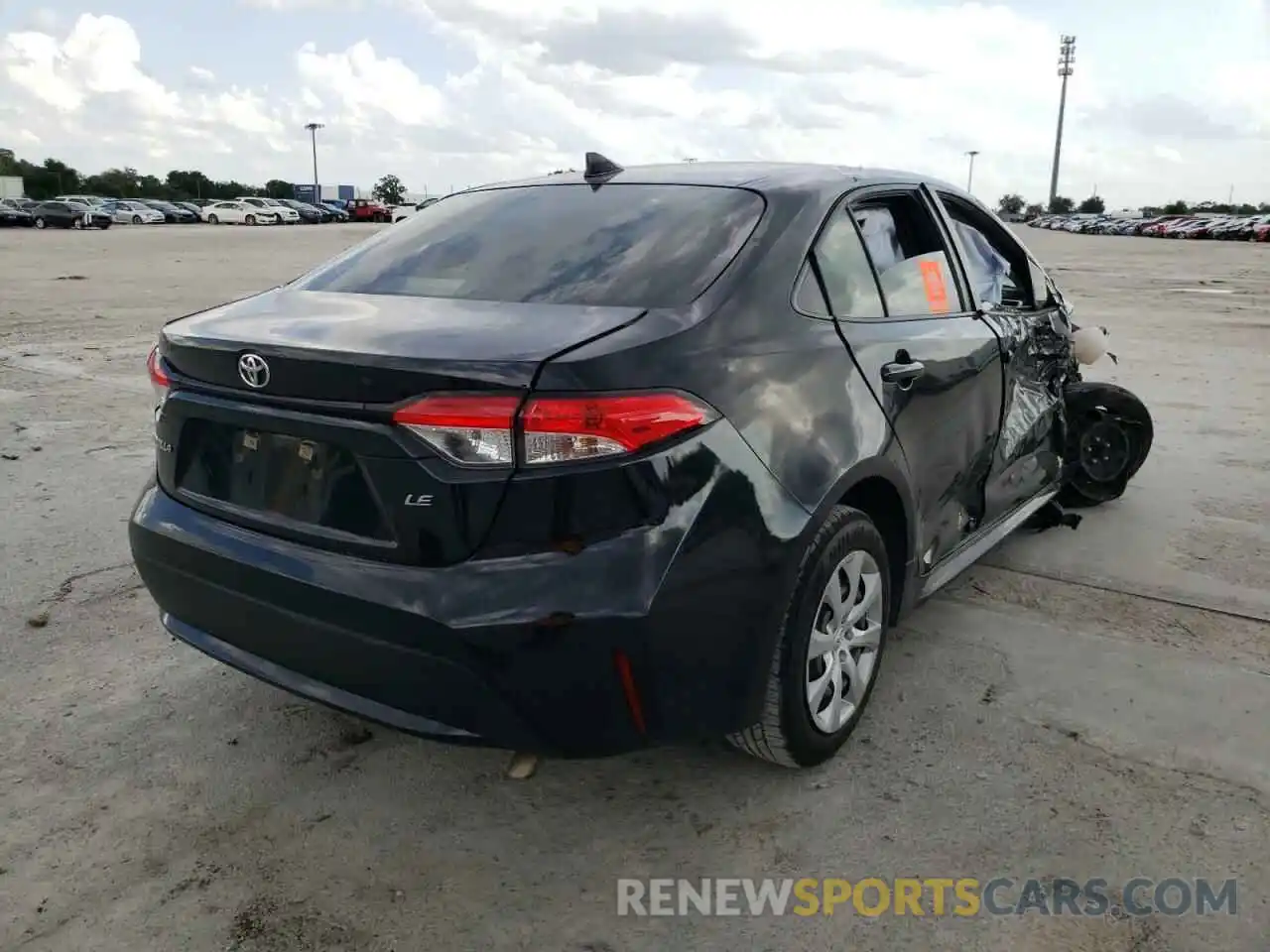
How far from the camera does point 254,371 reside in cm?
243

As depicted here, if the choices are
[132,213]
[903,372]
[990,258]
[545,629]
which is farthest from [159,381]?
[132,213]

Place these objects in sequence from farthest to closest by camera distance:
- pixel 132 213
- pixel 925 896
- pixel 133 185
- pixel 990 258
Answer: pixel 133 185 → pixel 132 213 → pixel 990 258 → pixel 925 896

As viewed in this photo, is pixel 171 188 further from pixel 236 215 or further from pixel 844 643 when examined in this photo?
pixel 844 643

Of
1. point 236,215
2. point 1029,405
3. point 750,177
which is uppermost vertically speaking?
point 750,177

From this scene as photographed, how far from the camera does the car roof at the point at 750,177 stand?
3117 mm

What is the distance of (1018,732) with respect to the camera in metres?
3.11

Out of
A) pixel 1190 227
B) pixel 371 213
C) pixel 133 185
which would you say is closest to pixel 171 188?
pixel 133 185

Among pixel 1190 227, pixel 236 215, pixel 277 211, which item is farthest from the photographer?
pixel 1190 227

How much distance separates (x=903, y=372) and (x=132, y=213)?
60.2m

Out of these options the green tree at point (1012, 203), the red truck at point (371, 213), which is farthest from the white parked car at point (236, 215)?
the green tree at point (1012, 203)

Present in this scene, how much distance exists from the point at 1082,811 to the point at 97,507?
4488mm

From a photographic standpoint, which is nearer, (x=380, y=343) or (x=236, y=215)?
(x=380, y=343)

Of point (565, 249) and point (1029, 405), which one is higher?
point (565, 249)

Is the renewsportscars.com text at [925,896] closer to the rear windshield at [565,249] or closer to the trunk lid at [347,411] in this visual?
the trunk lid at [347,411]
